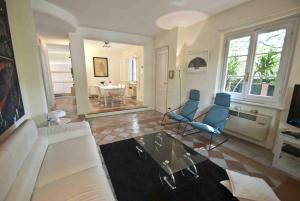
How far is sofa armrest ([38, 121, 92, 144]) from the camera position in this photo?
1980mm

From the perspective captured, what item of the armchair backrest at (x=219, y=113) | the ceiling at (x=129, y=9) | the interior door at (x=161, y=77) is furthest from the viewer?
the interior door at (x=161, y=77)

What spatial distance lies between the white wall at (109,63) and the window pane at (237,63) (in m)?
6.16

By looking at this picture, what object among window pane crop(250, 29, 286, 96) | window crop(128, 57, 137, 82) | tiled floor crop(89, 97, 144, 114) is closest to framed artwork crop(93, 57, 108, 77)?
window crop(128, 57, 137, 82)

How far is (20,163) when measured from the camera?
1.21 meters

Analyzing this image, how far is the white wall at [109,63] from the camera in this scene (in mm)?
7309

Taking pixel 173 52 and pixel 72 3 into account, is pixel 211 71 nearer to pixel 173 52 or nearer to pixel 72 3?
pixel 173 52

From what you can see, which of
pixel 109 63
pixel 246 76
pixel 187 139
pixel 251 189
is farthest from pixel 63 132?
pixel 109 63

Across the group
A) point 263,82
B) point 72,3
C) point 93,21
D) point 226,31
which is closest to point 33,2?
point 72,3

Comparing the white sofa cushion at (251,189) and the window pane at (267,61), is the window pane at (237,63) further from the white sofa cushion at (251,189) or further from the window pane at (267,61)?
the white sofa cushion at (251,189)

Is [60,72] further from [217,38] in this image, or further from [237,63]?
[237,63]

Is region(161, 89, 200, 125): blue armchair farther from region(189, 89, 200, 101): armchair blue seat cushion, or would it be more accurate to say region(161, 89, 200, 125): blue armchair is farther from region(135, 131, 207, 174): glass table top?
region(135, 131, 207, 174): glass table top

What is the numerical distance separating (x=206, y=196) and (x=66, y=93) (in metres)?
9.85

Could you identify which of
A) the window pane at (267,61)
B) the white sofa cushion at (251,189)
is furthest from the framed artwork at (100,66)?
the white sofa cushion at (251,189)

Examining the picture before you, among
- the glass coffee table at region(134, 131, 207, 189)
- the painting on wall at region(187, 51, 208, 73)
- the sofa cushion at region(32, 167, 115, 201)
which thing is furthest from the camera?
the painting on wall at region(187, 51, 208, 73)
